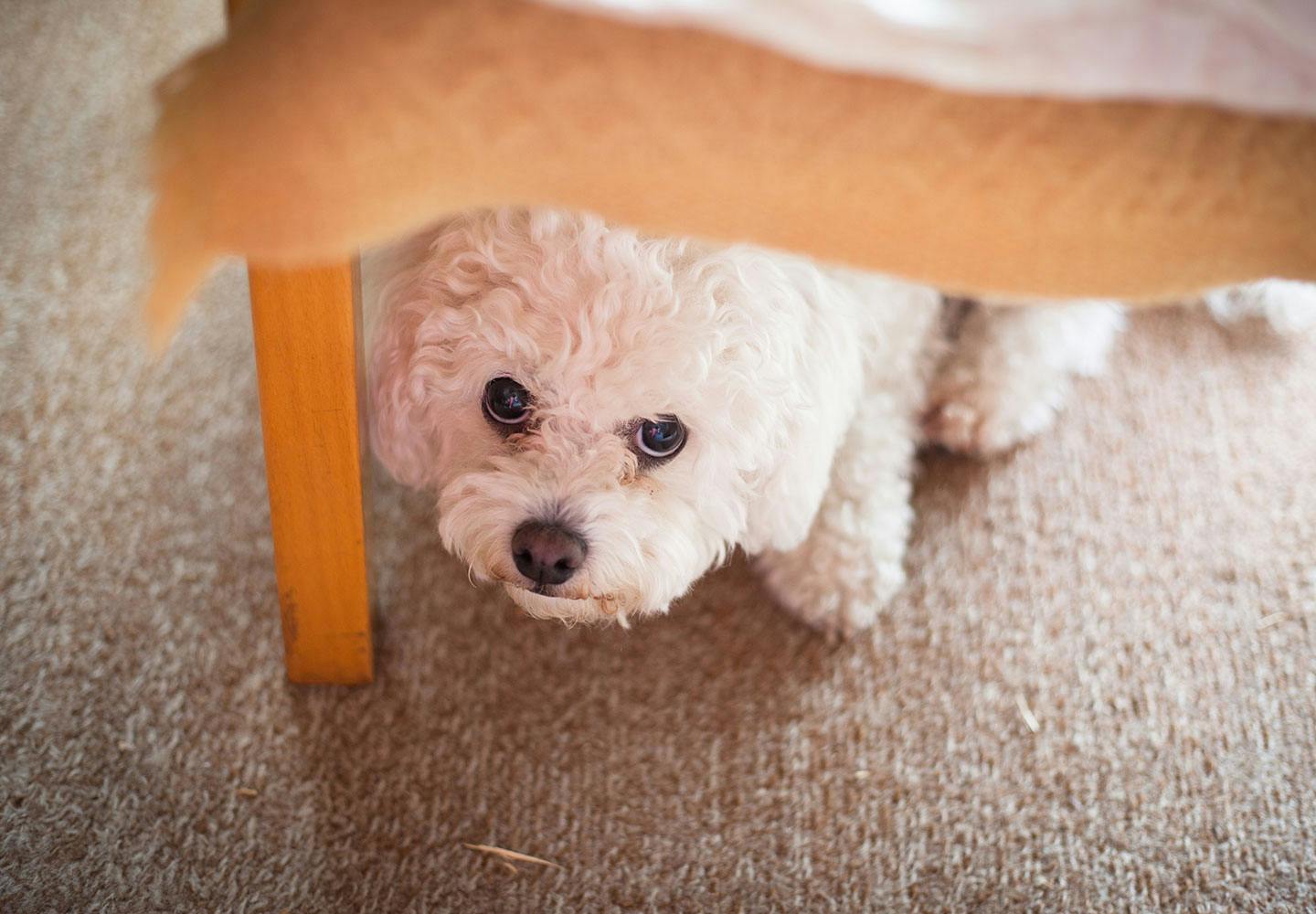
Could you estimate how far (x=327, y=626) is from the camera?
3.14ft

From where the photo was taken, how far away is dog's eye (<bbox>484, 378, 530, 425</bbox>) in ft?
2.78

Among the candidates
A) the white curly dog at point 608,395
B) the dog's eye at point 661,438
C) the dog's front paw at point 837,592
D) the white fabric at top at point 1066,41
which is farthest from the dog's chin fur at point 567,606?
the white fabric at top at point 1066,41

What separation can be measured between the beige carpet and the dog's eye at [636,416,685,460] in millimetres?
307

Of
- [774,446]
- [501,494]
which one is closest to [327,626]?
[501,494]

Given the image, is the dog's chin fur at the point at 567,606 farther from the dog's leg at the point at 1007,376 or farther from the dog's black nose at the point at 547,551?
the dog's leg at the point at 1007,376

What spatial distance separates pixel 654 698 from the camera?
3.38 ft

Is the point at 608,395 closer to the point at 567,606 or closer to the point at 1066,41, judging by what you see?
the point at 567,606

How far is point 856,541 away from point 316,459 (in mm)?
596

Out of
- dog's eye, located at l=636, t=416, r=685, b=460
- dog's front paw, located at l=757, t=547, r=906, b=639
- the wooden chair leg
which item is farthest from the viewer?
dog's front paw, located at l=757, t=547, r=906, b=639

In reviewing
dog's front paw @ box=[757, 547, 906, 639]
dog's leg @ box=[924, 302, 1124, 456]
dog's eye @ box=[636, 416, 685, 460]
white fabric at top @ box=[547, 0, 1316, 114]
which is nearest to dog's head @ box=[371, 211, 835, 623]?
dog's eye @ box=[636, 416, 685, 460]

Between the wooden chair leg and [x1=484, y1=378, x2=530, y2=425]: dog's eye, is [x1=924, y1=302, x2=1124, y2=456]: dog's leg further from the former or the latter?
the wooden chair leg

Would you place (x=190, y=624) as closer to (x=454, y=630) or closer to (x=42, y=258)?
(x=454, y=630)

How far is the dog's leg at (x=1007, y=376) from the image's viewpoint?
1202 mm

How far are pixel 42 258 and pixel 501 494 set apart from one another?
2.99 feet
